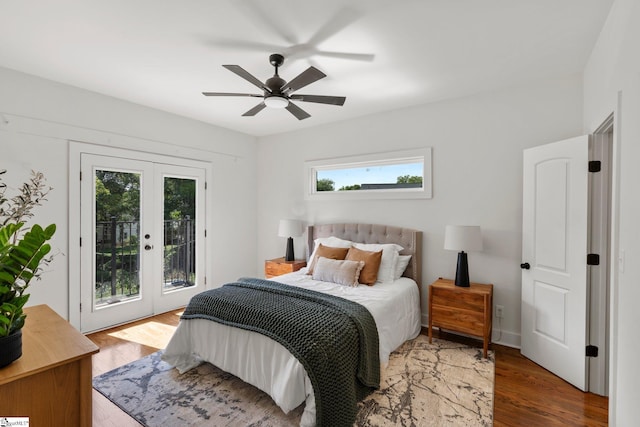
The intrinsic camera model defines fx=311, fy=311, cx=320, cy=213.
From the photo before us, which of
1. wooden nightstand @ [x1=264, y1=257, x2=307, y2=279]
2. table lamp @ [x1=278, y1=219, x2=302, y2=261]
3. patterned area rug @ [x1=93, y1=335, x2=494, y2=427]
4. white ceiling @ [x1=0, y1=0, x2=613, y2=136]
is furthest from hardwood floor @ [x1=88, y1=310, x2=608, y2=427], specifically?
white ceiling @ [x1=0, y1=0, x2=613, y2=136]

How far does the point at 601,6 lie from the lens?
1.93m

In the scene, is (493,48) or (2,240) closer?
(2,240)

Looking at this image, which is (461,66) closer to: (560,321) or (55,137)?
(560,321)

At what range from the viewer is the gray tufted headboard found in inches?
143

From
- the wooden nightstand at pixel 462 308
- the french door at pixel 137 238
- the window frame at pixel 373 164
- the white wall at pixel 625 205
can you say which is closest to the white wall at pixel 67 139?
the french door at pixel 137 238

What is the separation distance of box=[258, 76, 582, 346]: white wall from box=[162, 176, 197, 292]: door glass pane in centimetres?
203

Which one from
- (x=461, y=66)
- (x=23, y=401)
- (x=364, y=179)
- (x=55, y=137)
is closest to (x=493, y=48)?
(x=461, y=66)

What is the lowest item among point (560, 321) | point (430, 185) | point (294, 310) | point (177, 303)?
point (177, 303)

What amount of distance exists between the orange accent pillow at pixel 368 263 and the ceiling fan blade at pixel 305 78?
189 cm

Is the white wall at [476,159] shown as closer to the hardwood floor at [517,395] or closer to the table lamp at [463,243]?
the table lamp at [463,243]

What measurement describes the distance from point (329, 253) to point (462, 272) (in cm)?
143

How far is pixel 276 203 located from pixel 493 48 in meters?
3.56

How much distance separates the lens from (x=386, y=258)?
138 inches

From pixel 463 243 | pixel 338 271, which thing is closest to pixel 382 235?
pixel 338 271
